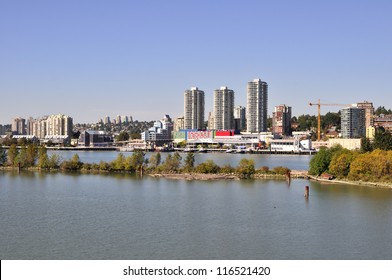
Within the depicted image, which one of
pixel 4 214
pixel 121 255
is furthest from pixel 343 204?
pixel 4 214

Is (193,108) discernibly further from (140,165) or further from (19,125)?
Result: (140,165)

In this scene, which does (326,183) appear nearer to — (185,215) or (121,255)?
(185,215)

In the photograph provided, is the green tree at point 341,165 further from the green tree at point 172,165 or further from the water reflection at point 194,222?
the green tree at point 172,165

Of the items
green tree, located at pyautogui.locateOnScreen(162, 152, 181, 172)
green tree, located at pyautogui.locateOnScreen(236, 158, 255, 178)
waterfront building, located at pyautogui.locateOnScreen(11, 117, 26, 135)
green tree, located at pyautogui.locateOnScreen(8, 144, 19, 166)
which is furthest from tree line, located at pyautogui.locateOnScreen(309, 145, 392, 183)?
waterfront building, located at pyautogui.locateOnScreen(11, 117, 26, 135)

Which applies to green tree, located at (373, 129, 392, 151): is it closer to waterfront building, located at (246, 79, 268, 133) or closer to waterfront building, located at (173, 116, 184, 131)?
waterfront building, located at (246, 79, 268, 133)

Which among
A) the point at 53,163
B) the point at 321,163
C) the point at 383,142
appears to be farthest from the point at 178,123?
the point at 321,163

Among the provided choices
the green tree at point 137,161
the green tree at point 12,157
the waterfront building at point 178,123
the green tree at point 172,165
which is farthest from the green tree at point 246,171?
the waterfront building at point 178,123

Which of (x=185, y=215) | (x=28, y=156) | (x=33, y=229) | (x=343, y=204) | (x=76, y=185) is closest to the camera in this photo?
(x=33, y=229)
